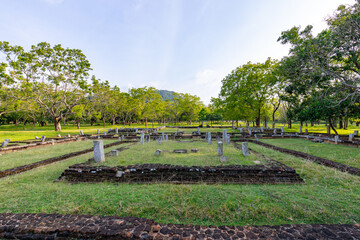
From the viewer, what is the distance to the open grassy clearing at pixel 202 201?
9.40 ft

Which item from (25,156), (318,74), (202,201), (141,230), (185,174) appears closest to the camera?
(141,230)

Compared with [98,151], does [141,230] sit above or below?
below

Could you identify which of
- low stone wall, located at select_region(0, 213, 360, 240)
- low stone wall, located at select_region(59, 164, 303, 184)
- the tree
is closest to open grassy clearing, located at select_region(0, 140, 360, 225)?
low stone wall, located at select_region(59, 164, 303, 184)

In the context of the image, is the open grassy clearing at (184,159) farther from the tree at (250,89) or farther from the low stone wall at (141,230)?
the tree at (250,89)

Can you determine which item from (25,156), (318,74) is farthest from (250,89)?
(25,156)

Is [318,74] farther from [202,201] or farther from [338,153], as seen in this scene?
[202,201]

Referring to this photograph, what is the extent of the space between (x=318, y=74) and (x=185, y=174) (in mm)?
15211

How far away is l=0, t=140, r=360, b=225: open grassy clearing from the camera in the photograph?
2865 millimetres

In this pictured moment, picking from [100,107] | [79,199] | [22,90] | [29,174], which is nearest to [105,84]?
[100,107]

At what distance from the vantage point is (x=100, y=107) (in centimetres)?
3959

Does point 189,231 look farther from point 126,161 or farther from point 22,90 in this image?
point 22,90

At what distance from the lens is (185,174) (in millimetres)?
4789

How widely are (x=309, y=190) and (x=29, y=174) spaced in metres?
9.33

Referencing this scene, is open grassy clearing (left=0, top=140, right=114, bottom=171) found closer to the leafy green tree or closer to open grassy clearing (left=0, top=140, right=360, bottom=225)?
open grassy clearing (left=0, top=140, right=360, bottom=225)
